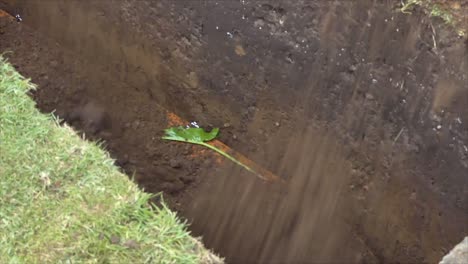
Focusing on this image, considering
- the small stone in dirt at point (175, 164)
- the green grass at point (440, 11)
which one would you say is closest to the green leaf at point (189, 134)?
the small stone in dirt at point (175, 164)

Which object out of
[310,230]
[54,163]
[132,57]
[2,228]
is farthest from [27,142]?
[310,230]

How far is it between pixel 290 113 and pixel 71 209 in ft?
A: 4.93

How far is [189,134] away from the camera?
161 inches

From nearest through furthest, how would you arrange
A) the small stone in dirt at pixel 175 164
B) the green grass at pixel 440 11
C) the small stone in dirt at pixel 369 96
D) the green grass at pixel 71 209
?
the green grass at pixel 71 209 → the green grass at pixel 440 11 → the small stone in dirt at pixel 369 96 → the small stone in dirt at pixel 175 164

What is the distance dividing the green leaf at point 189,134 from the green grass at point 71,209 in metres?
0.51

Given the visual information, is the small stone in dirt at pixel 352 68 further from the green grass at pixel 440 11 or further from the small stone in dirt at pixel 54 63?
the small stone in dirt at pixel 54 63

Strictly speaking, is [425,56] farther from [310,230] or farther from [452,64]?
[310,230]

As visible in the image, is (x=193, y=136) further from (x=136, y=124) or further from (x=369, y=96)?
(x=369, y=96)

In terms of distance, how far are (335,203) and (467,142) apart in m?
0.87

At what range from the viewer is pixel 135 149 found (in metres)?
4.01

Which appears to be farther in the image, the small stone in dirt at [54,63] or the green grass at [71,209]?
the small stone in dirt at [54,63]

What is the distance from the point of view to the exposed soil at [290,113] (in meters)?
3.78

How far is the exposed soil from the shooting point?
12.4ft

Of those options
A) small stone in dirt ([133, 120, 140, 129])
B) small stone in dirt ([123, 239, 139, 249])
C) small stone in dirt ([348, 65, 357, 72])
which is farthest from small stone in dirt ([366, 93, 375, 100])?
small stone in dirt ([123, 239, 139, 249])
